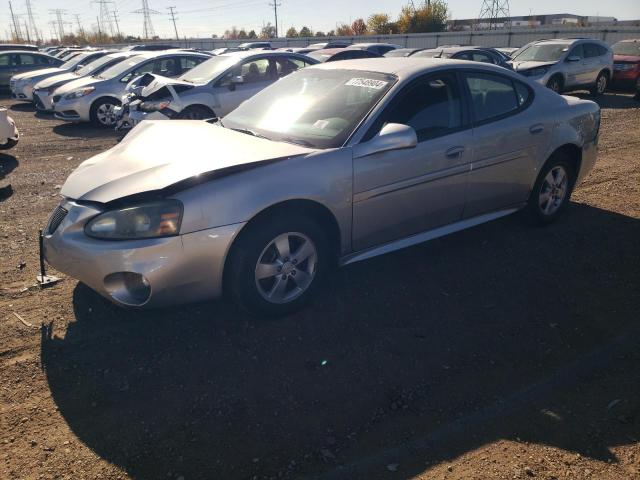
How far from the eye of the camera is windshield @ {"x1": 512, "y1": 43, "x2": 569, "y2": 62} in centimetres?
1487

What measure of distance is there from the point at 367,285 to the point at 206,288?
138 cm

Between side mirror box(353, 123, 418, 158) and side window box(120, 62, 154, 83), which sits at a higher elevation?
side window box(120, 62, 154, 83)

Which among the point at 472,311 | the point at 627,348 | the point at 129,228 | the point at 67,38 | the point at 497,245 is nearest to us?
the point at 129,228

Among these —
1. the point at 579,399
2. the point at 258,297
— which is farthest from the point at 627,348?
the point at 258,297

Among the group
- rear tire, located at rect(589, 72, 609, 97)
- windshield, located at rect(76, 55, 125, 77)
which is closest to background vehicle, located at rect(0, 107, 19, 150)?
windshield, located at rect(76, 55, 125, 77)

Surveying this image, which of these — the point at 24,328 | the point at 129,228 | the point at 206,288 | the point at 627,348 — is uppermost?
the point at 129,228

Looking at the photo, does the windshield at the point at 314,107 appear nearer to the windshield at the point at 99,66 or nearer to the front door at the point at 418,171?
the front door at the point at 418,171

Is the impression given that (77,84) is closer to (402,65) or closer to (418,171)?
(402,65)

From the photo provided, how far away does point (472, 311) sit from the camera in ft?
12.1

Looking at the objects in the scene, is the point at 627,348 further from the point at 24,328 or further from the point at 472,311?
the point at 24,328

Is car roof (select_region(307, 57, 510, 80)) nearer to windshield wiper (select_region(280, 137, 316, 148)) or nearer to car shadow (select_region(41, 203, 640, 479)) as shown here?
windshield wiper (select_region(280, 137, 316, 148))

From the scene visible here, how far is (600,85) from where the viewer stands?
15.5 m

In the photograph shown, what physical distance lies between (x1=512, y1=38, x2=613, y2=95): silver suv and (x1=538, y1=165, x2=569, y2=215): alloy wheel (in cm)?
967

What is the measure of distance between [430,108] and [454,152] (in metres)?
0.39
